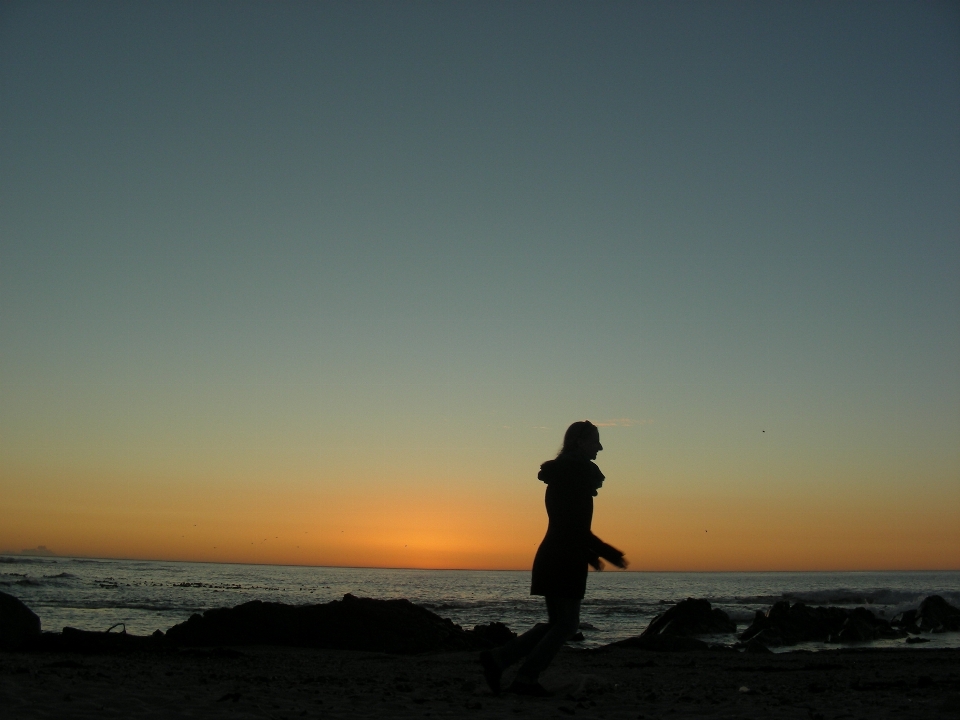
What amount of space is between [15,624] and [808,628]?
19.0 m

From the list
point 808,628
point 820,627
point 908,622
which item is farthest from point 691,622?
point 908,622

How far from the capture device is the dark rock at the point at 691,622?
22.4 meters

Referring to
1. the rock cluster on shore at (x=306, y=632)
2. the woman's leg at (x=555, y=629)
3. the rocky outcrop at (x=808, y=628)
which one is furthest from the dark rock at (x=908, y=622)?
the woman's leg at (x=555, y=629)

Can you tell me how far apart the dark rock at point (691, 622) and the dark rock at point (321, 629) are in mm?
9752

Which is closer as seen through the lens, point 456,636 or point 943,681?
point 943,681

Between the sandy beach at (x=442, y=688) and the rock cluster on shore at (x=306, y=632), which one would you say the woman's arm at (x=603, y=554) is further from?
the rock cluster on shore at (x=306, y=632)

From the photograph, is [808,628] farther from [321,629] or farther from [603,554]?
[603,554]

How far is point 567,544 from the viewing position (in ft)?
20.1

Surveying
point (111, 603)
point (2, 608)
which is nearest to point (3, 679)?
point (2, 608)

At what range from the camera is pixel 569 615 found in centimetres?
616

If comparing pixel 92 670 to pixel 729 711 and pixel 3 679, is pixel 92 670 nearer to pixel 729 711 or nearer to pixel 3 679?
pixel 3 679

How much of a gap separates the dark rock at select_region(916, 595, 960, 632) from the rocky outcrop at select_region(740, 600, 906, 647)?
2.63m

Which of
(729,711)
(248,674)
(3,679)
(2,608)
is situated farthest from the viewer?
(2,608)

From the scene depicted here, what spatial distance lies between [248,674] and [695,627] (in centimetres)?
1737
